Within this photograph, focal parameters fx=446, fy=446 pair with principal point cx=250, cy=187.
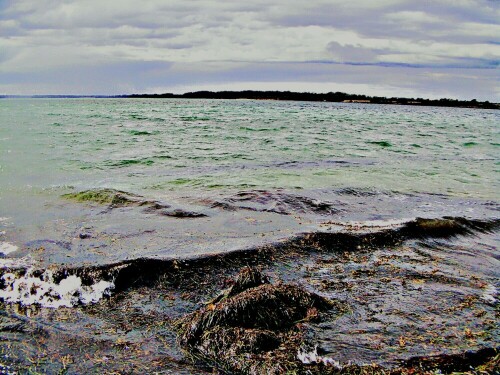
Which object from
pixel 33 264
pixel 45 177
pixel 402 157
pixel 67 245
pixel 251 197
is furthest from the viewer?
pixel 402 157

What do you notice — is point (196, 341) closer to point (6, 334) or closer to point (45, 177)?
point (6, 334)

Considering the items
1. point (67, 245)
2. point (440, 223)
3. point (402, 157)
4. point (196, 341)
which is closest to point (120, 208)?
point (67, 245)

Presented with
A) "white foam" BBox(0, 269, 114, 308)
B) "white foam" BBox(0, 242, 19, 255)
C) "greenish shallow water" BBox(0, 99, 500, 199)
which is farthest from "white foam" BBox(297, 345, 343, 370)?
"greenish shallow water" BBox(0, 99, 500, 199)

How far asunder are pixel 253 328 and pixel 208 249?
298 cm

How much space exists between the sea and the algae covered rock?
29cm

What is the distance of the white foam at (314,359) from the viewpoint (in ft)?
15.7

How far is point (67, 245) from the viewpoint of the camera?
841 cm

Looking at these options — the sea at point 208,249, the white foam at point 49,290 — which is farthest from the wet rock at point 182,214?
the white foam at point 49,290

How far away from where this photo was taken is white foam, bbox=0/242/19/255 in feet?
26.2

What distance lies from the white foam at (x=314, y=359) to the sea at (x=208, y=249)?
0.16 m

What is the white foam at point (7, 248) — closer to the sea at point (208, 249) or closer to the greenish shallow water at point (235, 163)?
the sea at point (208, 249)

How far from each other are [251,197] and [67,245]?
5581 millimetres

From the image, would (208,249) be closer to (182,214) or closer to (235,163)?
(182,214)

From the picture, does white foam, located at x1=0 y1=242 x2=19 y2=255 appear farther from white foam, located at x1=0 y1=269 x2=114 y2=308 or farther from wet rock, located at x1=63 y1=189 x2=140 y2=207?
wet rock, located at x1=63 y1=189 x2=140 y2=207
